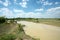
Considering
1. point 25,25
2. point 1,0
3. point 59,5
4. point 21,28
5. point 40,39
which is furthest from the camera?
point 25,25

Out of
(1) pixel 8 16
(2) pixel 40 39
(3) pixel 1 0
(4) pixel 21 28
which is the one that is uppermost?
(3) pixel 1 0

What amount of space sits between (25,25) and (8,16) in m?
0.79

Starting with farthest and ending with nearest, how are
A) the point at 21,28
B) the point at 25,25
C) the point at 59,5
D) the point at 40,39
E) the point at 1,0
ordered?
the point at 25,25 < the point at 21,28 < the point at 59,5 < the point at 40,39 < the point at 1,0

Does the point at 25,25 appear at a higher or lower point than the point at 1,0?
lower

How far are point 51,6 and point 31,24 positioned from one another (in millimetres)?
938

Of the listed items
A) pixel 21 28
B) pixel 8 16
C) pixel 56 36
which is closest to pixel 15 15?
pixel 8 16

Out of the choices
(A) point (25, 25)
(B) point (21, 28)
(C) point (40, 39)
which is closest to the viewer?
(C) point (40, 39)

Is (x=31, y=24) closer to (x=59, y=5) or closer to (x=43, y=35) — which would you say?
(x=43, y=35)

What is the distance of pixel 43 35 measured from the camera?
254 centimetres

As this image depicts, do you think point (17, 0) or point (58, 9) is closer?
point (17, 0)

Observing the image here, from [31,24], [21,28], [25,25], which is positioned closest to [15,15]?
[21,28]

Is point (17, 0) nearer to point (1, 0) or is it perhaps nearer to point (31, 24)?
point (1, 0)

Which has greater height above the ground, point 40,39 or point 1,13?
point 1,13

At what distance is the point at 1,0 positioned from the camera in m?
2.29
